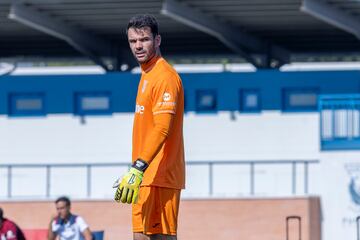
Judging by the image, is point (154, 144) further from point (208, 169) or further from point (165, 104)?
point (208, 169)

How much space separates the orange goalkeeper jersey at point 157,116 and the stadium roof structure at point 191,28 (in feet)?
42.9

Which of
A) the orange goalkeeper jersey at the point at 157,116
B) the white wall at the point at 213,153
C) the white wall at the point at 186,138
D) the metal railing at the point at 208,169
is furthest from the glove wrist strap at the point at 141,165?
the white wall at the point at 186,138

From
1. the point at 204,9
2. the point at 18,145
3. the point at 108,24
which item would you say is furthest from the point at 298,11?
the point at 18,145

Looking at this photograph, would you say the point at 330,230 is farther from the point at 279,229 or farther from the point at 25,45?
the point at 25,45

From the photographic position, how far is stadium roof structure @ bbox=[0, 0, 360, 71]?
2042 cm

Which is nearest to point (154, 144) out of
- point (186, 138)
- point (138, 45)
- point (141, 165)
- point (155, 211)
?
point (141, 165)

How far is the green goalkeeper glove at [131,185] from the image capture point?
6.86m

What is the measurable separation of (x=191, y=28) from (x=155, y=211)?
15.1 m

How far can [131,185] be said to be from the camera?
687 centimetres

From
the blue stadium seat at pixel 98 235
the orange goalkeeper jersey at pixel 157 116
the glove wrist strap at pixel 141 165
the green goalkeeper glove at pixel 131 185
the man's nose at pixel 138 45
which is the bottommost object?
the blue stadium seat at pixel 98 235

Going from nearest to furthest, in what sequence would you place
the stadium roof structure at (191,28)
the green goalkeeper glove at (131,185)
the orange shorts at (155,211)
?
the green goalkeeper glove at (131,185) → the orange shorts at (155,211) → the stadium roof structure at (191,28)

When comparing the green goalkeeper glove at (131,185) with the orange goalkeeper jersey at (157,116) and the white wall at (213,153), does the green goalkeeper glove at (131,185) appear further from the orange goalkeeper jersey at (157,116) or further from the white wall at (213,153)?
the white wall at (213,153)

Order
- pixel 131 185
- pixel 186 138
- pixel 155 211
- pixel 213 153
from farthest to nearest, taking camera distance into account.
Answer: pixel 186 138 < pixel 213 153 < pixel 155 211 < pixel 131 185

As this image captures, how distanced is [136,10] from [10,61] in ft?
13.8
